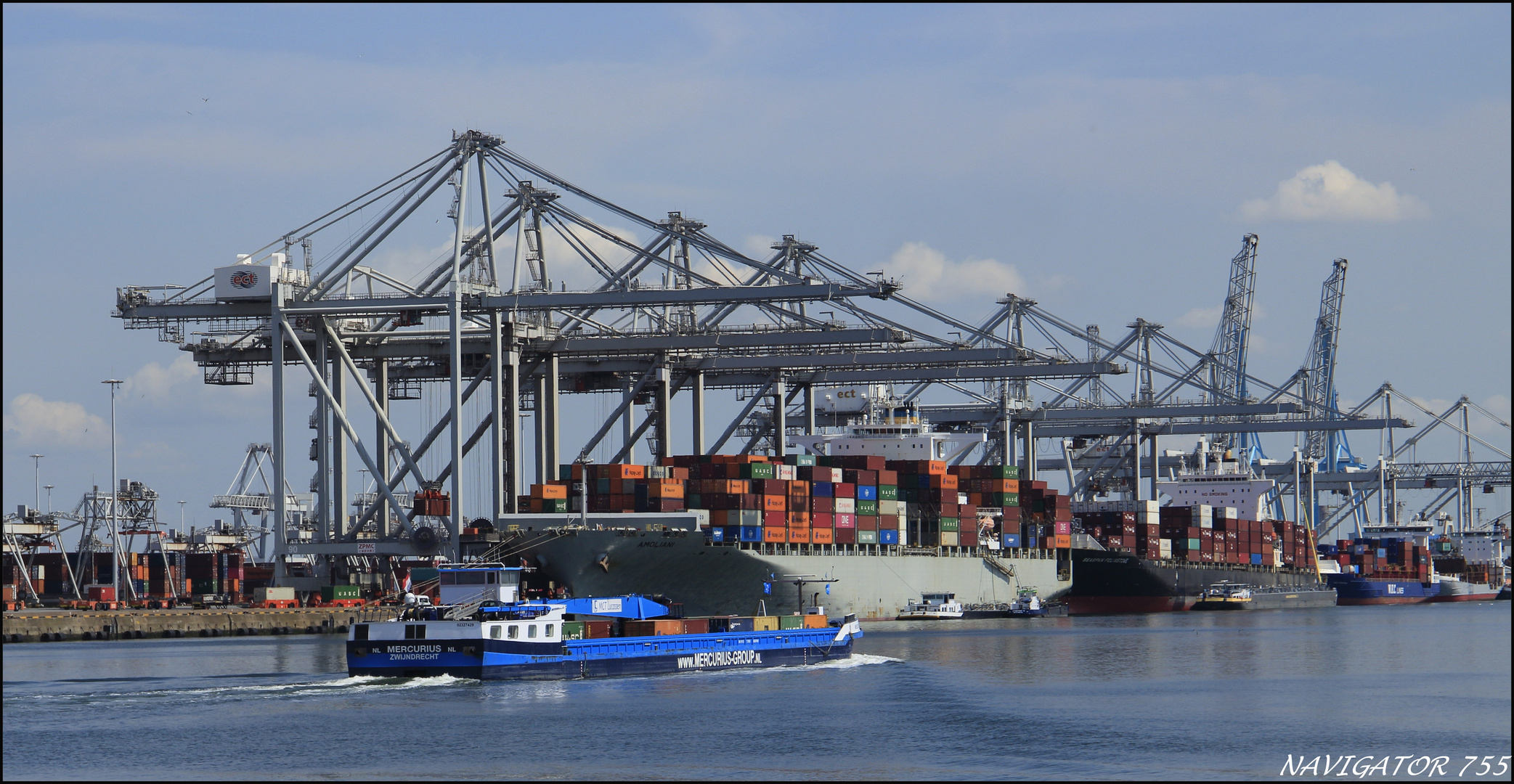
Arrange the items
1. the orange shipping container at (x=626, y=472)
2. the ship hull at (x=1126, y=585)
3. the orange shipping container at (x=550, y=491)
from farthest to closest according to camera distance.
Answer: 1. the ship hull at (x=1126, y=585)
2. the orange shipping container at (x=550, y=491)
3. the orange shipping container at (x=626, y=472)

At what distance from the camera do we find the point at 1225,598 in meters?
90.2

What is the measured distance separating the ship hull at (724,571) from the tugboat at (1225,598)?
67.1 ft

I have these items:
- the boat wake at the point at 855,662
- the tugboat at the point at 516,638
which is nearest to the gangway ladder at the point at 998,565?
the boat wake at the point at 855,662

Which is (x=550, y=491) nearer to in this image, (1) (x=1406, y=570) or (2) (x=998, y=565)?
(2) (x=998, y=565)

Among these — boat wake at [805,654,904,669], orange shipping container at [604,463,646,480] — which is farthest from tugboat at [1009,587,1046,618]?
boat wake at [805,654,904,669]

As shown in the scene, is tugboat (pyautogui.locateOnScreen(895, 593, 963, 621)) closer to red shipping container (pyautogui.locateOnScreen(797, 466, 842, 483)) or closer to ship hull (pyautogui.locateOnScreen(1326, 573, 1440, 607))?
red shipping container (pyautogui.locateOnScreen(797, 466, 842, 483))

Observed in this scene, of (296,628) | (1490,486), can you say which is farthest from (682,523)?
(1490,486)

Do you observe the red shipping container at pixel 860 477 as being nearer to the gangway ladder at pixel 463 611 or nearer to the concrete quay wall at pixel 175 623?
the concrete quay wall at pixel 175 623

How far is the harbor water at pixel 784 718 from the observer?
2961cm

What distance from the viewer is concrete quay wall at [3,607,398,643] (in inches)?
2443

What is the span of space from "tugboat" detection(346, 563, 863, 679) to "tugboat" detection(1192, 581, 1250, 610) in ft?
163

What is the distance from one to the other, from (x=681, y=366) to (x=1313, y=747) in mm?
51364

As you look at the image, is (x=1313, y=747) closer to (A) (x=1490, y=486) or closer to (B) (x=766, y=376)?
(B) (x=766, y=376)

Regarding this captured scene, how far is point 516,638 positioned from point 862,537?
106ft
